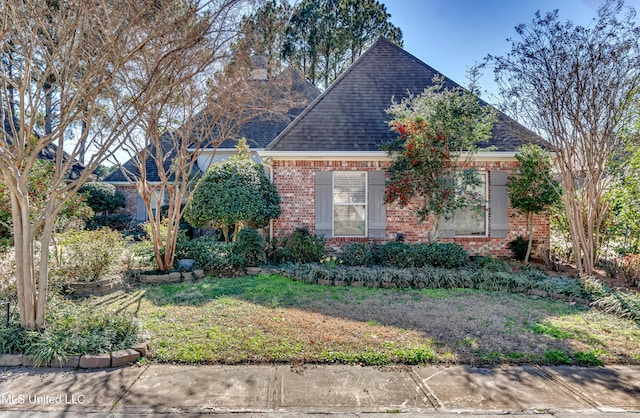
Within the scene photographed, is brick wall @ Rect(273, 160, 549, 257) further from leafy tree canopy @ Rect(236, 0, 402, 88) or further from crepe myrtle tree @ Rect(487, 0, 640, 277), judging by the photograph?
leafy tree canopy @ Rect(236, 0, 402, 88)

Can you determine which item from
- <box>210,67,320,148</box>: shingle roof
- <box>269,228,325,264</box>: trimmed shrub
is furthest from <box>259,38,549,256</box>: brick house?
<box>210,67,320,148</box>: shingle roof

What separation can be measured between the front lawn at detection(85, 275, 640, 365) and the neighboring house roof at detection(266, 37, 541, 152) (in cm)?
436

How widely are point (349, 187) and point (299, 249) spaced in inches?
91.4

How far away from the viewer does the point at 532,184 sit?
27.8 ft

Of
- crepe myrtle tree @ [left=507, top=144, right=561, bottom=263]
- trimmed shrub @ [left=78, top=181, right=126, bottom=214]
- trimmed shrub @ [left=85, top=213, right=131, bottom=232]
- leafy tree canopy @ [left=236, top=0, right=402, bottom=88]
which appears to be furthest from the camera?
leafy tree canopy @ [left=236, top=0, right=402, bottom=88]

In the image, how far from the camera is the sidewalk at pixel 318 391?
2.92 meters

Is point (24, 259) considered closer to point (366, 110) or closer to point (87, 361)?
point (87, 361)

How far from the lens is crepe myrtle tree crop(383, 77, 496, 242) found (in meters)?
8.15

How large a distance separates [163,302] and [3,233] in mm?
5711

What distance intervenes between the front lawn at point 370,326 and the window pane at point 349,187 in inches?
139

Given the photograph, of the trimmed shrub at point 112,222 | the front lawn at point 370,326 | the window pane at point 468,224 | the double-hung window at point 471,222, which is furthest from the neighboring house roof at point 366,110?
the trimmed shrub at point 112,222

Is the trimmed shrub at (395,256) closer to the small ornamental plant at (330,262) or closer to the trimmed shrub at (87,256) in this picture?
the small ornamental plant at (330,262)

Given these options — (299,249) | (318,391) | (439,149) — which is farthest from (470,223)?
(318,391)

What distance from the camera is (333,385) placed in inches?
129
